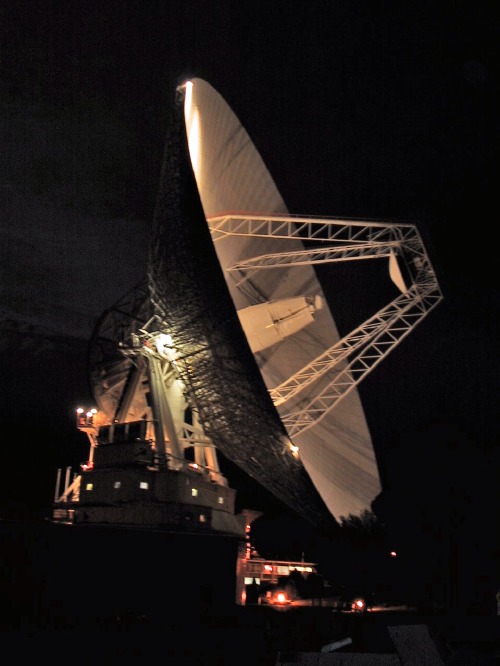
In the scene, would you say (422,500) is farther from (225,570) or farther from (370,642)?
(370,642)

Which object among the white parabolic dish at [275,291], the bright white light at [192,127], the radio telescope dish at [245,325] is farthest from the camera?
the white parabolic dish at [275,291]

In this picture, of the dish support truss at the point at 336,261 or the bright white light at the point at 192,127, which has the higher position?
the bright white light at the point at 192,127

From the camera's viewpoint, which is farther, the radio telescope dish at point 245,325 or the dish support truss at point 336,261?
the dish support truss at point 336,261

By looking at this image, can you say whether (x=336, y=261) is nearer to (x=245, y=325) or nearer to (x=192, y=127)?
(x=245, y=325)

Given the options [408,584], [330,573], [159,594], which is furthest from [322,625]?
[330,573]

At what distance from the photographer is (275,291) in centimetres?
2770

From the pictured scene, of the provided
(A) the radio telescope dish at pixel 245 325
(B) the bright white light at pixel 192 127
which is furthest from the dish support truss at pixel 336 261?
(B) the bright white light at pixel 192 127

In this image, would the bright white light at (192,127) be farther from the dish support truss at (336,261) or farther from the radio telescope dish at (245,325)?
the dish support truss at (336,261)

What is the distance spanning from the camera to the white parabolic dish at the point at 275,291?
2267 centimetres

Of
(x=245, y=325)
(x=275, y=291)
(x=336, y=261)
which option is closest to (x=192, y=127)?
(x=336, y=261)

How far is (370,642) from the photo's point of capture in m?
12.0

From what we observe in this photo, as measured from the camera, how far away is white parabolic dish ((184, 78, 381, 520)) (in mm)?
22672

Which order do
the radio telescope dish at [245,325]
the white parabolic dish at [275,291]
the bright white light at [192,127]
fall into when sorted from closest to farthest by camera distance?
the radio telescope dish at [245,325], the bright white light at [192,127], the white parabolic dish at [275,291]

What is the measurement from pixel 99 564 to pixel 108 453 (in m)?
12.1
